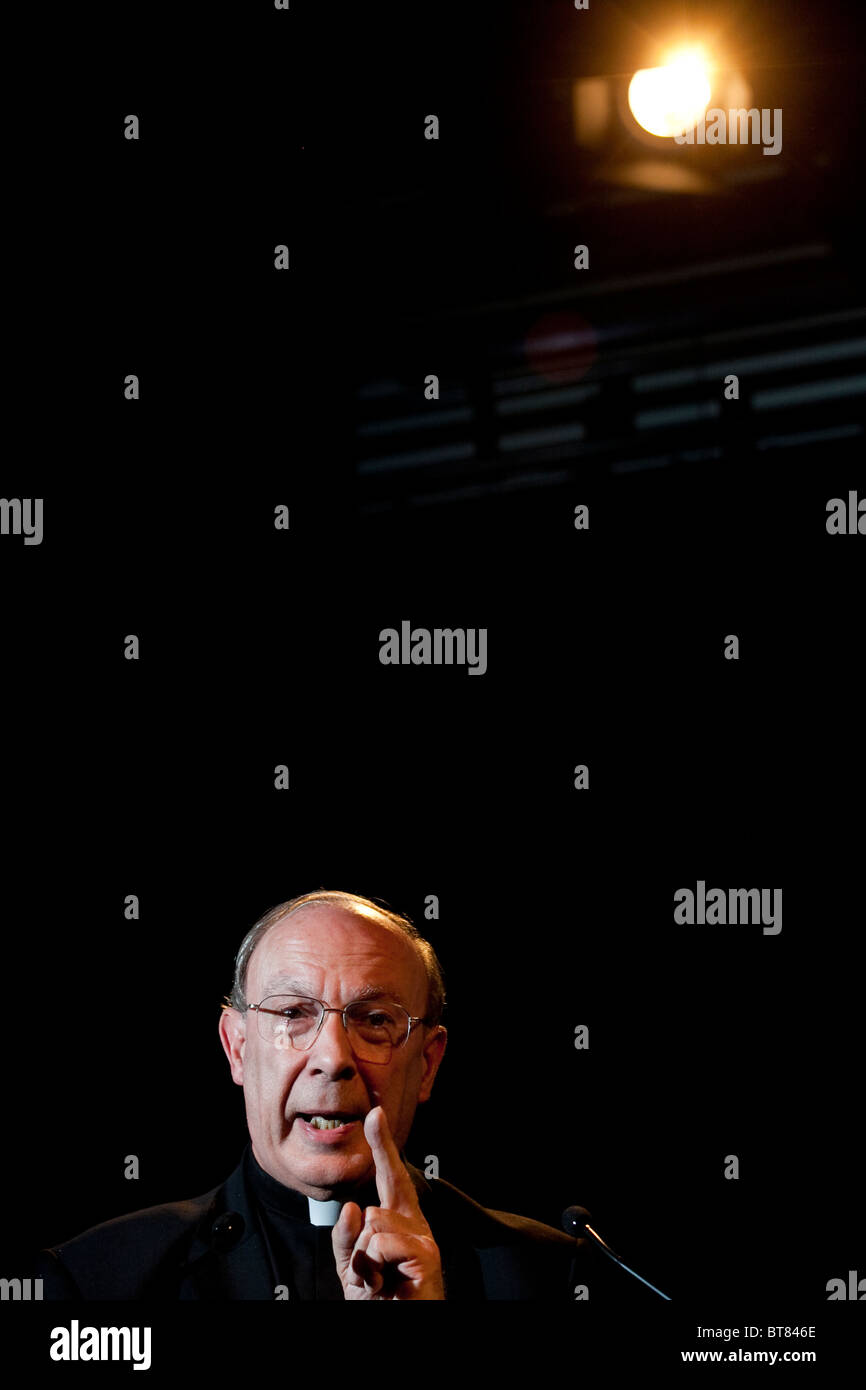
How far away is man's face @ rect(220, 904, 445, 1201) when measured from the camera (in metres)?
2.80

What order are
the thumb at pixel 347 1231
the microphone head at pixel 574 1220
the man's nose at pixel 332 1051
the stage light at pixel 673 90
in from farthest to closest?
the stage light at pixel 673 90 < the man's nose at pixel 332 1051 < the microphone head at pixel 574 1220 < the thumb at pixel 347 1231

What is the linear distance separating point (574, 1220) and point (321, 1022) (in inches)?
23.6

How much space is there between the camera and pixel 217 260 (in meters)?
3.60

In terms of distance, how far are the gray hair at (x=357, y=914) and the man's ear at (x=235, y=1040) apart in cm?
2

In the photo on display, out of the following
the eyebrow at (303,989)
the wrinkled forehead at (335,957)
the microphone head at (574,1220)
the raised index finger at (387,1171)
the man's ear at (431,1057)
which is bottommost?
the microphone head at (574,1220)

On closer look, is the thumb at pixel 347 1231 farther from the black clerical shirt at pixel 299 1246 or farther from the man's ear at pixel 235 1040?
the man's ear at pixel 235 1040

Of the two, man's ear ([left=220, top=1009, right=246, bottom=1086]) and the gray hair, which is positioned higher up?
the gray hair

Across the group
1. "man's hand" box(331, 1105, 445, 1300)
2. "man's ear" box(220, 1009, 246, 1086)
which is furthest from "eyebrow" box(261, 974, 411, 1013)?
"man's hand" box(331, 1105, 445, 1300)

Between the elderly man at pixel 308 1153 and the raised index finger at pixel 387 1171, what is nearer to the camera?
the raised index finger at pixel 387 1171

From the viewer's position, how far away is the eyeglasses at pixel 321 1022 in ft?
9.29

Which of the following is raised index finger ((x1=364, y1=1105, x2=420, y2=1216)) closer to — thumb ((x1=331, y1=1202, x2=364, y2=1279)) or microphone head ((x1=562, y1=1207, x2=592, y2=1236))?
thumb ((x1=331, y1=1202, x2=364, y2=1279))

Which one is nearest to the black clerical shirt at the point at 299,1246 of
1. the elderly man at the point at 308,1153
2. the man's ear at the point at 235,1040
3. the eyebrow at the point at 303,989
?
the elderly man at the point at 308,1153

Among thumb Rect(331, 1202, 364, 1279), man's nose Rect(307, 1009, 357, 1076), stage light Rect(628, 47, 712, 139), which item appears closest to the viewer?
thumb Rect(331, 1202, 364, 1279)
